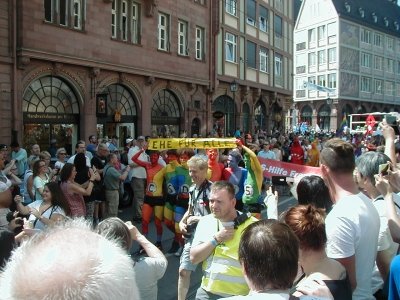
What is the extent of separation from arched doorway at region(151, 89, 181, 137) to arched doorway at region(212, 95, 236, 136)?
3228 millimetres

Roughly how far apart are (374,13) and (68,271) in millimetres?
68934

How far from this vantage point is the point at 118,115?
18.1 metres

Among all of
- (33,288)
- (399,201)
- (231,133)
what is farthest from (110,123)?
(33,288)

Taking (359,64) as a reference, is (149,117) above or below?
below

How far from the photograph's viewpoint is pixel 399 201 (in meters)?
3.37

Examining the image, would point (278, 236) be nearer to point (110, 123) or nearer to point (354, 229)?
point (354, 229)

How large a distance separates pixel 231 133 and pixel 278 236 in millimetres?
25649

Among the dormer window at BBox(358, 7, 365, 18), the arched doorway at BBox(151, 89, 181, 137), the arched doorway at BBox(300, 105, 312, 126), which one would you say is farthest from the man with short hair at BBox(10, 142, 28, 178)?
the dormer window at BBox(358, 7, 365, 18)

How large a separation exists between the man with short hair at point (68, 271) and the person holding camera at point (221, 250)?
1864 mm

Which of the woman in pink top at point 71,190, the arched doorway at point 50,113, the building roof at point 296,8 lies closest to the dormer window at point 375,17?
the building roof at point 296,8

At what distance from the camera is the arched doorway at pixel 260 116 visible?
1212 inches

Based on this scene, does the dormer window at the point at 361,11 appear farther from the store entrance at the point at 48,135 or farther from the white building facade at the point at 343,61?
the store entrance at the point at 48,135

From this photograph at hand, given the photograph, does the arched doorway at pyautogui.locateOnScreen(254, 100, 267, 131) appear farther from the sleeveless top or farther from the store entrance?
the sleeveless top

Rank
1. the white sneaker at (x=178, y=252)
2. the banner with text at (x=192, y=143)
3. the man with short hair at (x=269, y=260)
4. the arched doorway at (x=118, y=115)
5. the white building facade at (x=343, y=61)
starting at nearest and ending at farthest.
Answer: the man with short hair at (x=269, y=260), the white sneaker at (x=178, y=252), the banner with text at (x=192, y=143), the arched doorway at (x=118, y=115), the white building facade at (x=343, y=61)
